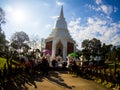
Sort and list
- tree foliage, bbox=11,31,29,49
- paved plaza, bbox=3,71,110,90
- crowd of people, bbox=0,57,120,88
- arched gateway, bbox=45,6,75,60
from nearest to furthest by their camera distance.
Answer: paved plaza, bbox=3,71,110,90, crowd of people, bbox=0,57,120,88, arched gateway, bbox=45,6,75,60, tree foliage, bbox=11,31,29,49

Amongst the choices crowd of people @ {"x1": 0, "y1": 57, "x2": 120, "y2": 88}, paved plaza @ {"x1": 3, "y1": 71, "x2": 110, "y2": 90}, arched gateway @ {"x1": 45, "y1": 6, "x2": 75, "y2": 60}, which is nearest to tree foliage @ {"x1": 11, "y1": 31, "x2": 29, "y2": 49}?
arched gateway @ {"x1": 45, "y1": 6, "x2": 75, "y2": 60}

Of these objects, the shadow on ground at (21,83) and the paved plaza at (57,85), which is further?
the paved plaza at (57,85)

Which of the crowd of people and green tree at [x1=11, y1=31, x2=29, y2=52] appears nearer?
the crowd of people

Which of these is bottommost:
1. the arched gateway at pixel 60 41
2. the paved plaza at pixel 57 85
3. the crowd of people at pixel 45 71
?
the paved plaza at pixel 57 85

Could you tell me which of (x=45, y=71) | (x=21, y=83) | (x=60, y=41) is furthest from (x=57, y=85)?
(x=60, y=41)

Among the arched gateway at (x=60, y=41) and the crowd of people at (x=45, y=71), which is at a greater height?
the arched gateway at (x=60, y=41)

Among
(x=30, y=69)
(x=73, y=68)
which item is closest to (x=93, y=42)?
(x=73, y=68)

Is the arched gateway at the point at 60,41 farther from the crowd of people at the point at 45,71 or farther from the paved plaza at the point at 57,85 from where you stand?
the paved plaza at the point at 57,85

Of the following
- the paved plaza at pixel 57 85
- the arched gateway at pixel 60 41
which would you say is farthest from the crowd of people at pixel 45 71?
the arched gateway at pixel 60 41

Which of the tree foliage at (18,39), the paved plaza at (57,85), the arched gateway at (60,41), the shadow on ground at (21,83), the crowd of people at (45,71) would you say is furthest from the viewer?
the tree foliage at (18,39)

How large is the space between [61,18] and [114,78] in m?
43.9

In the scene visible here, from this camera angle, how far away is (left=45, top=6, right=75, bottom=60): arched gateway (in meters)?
50.8

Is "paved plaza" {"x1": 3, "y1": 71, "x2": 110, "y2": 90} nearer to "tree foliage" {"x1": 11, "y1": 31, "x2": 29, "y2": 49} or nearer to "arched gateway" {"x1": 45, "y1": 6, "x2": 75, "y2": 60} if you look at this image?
"arched gateway" {"x1": 45, "y1": 6, "x2": 75, "y2": 60}

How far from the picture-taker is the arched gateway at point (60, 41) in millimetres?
50812
